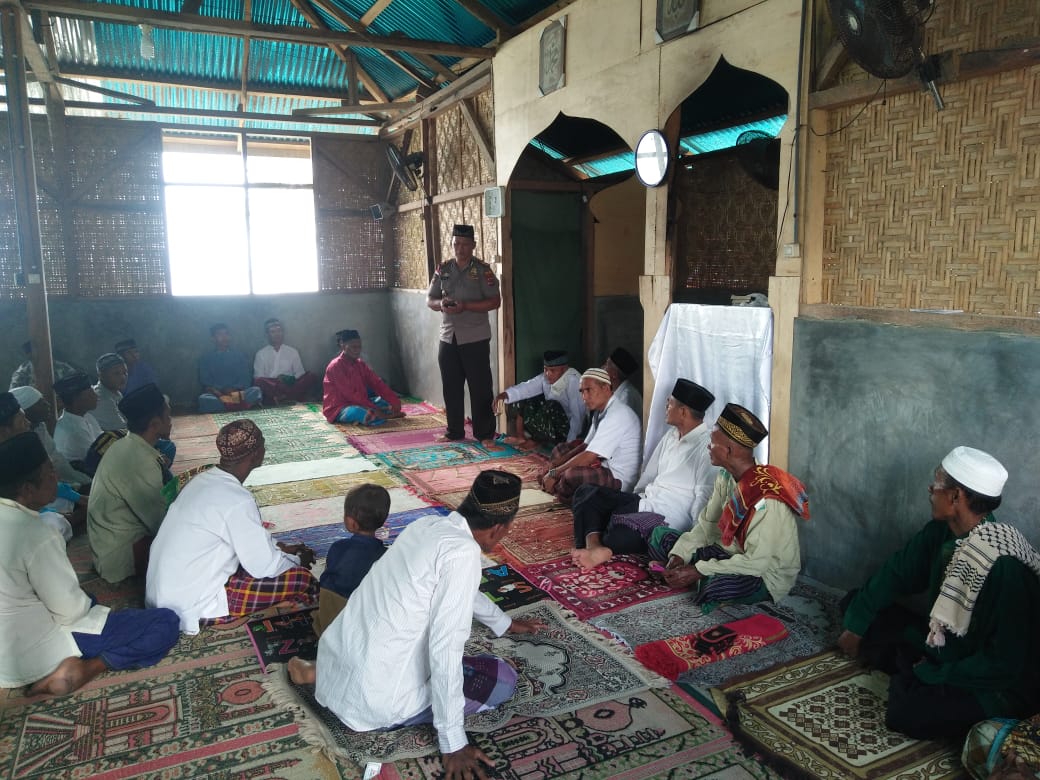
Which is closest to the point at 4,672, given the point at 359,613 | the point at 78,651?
the point at 78,651

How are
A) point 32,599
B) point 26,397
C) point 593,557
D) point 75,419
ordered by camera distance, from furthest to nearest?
point 75,419, point 26,397, point 593,557, point 32,599

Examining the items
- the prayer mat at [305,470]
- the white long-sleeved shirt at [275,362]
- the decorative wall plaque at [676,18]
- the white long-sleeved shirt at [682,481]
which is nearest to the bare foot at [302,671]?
the white long-sleeved shirt at [682,481]

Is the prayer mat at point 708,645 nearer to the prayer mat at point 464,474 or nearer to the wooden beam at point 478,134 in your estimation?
the prayer mat at point 464,474

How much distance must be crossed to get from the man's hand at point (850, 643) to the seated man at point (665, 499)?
38.4 inches

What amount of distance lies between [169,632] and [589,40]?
175 inches

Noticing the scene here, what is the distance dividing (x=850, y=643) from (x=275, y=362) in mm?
7617

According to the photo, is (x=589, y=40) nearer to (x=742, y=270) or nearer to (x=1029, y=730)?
(x=742, y=270)

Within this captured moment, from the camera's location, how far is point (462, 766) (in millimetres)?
2141

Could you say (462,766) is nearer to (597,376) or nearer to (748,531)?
(748,531)

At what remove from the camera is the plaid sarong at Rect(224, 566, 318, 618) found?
10.8 ft

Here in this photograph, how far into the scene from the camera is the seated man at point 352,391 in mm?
7664

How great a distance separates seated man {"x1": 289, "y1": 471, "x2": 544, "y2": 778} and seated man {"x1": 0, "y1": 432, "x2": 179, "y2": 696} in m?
0.99

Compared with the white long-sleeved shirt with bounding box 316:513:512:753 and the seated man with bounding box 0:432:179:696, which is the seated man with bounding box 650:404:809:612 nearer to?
the white long-sleeved shirt with bounding box 316:513:512:753

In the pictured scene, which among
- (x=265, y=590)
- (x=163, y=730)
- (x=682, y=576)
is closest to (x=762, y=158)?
(x=682, y=576)
